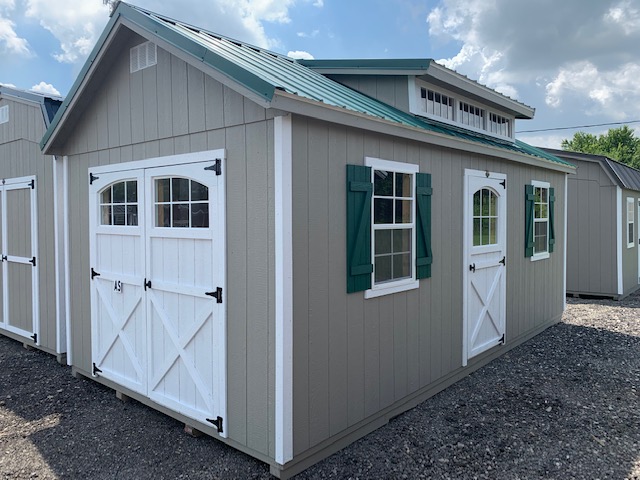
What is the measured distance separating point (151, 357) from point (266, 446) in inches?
57.5

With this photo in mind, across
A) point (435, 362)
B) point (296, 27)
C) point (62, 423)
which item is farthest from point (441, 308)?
point (296, 27)

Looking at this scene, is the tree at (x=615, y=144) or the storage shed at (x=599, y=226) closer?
the storage shed at (x=599, y=226)

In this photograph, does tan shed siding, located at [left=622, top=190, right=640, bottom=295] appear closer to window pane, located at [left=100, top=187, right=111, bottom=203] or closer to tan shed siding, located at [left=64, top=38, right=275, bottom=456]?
tan shed siding, located at [left=64, top=38, right=275, bottom=456]

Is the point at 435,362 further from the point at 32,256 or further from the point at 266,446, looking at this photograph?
the point at 32,256

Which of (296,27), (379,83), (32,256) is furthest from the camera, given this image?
(296,27)

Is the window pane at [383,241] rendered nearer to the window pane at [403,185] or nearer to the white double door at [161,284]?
the window pane at [403,185]

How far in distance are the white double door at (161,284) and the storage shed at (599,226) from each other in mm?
8815

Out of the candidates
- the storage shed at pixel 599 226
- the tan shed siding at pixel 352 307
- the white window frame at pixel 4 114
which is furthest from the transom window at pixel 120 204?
the storage shed at pixel 599 226

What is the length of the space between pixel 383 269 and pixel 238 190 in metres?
1.41

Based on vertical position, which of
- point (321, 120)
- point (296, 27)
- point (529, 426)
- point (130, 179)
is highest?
point (296, 27)

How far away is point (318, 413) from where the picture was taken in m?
3.31

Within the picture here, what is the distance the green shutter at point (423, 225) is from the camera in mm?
4262

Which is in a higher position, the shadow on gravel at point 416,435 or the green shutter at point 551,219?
the green shutter at point 551,219

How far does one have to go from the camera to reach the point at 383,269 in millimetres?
3949
